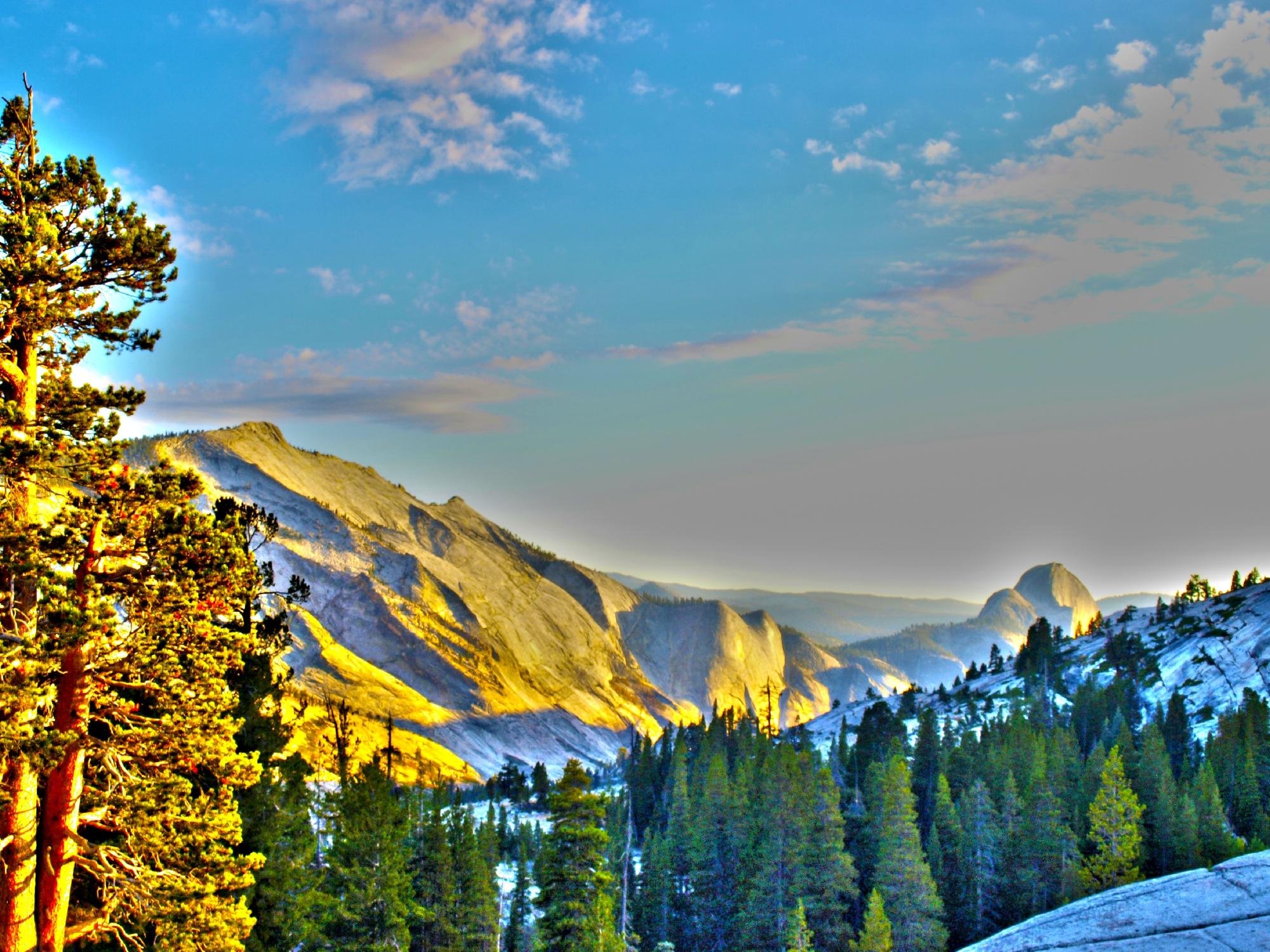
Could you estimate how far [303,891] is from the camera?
33125 mm

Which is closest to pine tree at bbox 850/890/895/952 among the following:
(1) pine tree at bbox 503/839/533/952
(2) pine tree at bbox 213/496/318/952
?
(1) pine tree at bbox 503/839/533/952

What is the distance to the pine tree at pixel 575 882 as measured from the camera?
131ft

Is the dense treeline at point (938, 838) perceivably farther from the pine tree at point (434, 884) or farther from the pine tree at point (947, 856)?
the pine tree at point (434, 884)

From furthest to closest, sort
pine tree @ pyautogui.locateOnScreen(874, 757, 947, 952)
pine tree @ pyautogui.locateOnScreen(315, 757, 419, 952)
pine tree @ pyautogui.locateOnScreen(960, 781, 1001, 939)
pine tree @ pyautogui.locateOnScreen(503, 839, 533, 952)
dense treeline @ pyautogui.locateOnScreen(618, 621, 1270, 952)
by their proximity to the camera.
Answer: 1. pine tree @ pyautogui.locateOnScreen(503, 839, 533, 952)
2. pine tree @ pyautogui.locateOnScreen(960, 781, 1001, 939)
3. dense treeline @ pyautogui.locateOnScreen(618, 621, 1270, 952)
4. pine tree @ pyautogui.locateOnScreen(874, 757, 947, 952)
5. pine tree @ pyautogui.locateOnScreen(315, 757, 419, 952)

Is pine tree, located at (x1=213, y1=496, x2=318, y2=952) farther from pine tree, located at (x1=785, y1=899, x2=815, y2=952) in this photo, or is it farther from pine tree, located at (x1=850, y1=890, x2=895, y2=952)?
pine tree, located at (x1=850, y1=890, x2=895, y2=952)

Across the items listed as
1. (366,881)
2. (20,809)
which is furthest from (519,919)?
(20,809)

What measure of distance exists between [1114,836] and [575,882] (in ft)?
132

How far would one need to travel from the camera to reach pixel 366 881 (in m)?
39.1

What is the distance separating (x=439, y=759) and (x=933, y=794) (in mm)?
130546

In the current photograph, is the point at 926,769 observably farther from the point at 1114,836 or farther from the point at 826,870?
the point at 826,870

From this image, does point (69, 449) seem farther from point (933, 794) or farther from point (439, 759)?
point (439, 759)

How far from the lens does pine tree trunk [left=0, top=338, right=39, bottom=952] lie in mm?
15531

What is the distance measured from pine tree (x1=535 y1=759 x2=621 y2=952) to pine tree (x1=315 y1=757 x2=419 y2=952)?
632cm

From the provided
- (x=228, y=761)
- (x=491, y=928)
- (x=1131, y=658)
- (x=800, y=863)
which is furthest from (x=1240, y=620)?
(x=228, y=761)
